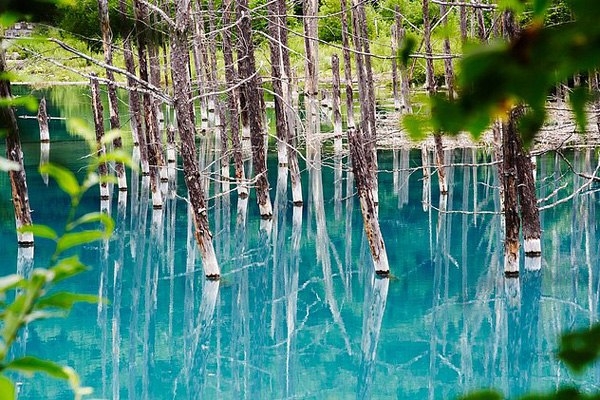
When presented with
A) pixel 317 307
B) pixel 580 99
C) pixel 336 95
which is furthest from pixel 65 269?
pixel 336 95

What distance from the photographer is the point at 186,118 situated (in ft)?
31.2

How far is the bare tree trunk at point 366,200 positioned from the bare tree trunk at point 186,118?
5.39ft

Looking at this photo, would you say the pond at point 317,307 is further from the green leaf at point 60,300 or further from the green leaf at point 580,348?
the green leaf at point 580,348

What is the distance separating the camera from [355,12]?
15047 mm

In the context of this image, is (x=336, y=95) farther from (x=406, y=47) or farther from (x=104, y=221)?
(x=406, y=47)

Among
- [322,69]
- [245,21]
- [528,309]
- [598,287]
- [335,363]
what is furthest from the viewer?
[322,69]

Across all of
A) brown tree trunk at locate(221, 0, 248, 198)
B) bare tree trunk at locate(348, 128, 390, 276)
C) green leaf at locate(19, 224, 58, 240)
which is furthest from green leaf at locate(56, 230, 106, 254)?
brown tree trunk at locate(221, 0, 248, 198)

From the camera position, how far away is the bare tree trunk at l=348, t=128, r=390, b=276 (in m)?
9.60

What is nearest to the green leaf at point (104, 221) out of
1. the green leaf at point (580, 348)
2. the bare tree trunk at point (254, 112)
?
the green leaf at point (580, 348)

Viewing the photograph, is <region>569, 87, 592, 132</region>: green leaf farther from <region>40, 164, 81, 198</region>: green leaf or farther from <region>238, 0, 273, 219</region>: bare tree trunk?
<region>238, 0, 273, 219</region>: bare tree trunk

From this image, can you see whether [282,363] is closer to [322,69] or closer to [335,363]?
[335,363]

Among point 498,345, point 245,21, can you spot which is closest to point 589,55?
point 498,345

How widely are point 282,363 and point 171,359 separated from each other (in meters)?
0.96

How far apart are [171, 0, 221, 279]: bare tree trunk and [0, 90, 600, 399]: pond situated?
70 centimetres
